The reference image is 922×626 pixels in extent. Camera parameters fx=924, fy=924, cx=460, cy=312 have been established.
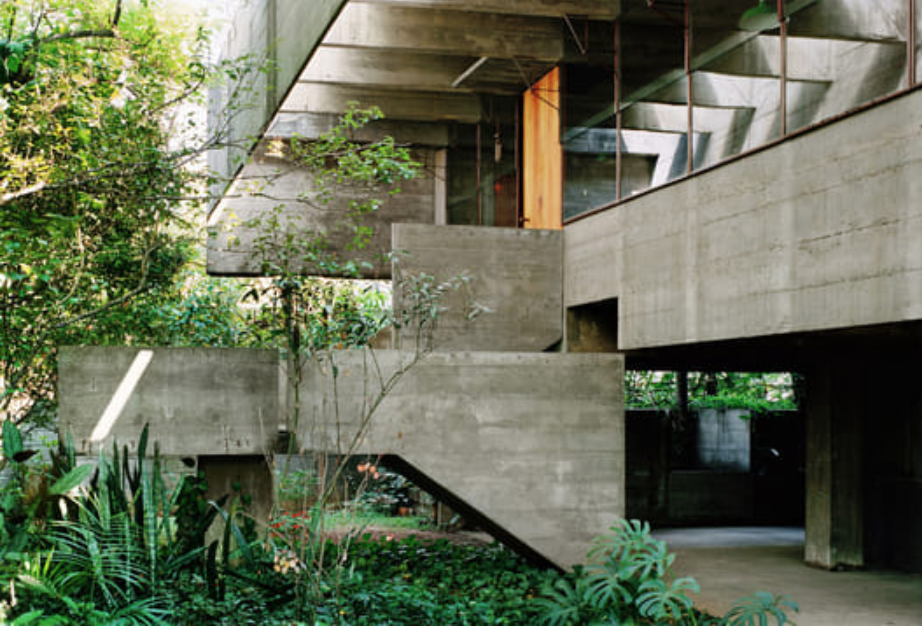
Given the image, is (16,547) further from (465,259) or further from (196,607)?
(465,259)

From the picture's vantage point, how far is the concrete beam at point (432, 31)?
32.3 feet

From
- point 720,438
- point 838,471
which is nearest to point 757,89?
point 838,471

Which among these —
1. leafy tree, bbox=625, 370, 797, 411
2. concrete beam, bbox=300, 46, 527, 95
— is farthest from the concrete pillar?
leafy tree, bbox=625, 370, 797, 411

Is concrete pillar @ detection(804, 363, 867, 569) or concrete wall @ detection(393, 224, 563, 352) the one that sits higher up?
concrete wall @ detection(393, 224, 563, 352)

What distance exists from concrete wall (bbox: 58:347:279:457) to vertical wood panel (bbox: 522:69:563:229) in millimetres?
4147

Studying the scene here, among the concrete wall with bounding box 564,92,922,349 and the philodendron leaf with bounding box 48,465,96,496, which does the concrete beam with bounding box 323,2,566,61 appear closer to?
the concrete wall with bounding box 564,92,922,349

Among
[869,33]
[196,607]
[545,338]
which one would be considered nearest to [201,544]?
[196,607]

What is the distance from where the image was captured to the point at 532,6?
9.19 m

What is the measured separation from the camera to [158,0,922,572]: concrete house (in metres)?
6.06

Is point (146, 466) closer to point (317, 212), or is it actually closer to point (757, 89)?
point (317, 212)

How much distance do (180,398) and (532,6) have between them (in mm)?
5062

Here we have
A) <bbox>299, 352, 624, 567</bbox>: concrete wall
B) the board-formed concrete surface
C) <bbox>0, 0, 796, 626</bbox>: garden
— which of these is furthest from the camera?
the board-formed concrete surface

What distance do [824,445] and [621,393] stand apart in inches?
121

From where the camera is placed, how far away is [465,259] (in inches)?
398
